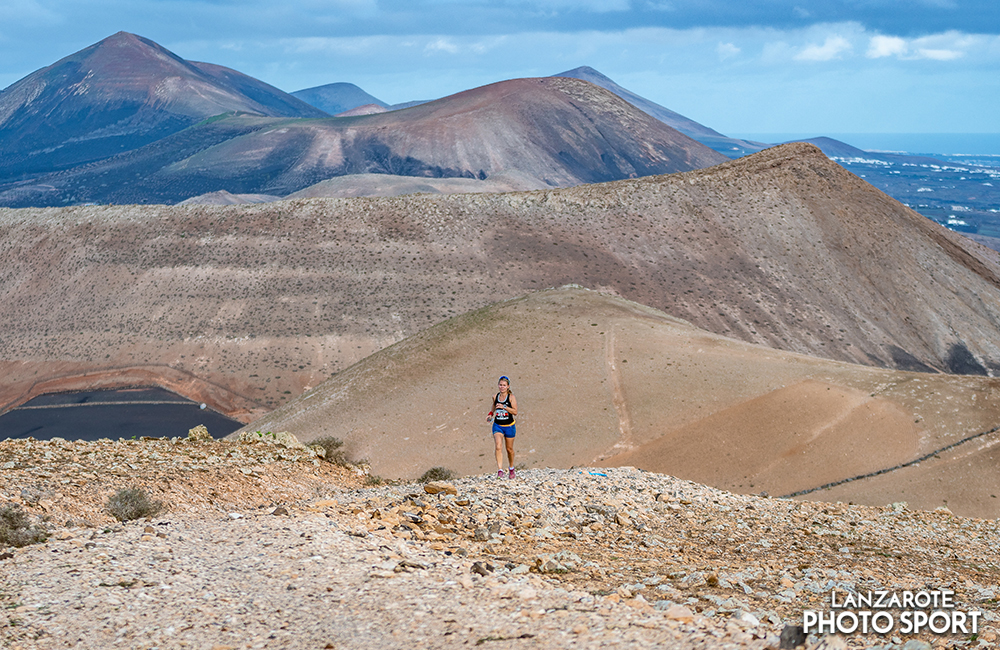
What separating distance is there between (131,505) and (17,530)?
1621 mm

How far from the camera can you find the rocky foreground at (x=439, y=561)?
7785mm

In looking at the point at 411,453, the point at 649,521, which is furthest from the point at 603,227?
the point at 649,521

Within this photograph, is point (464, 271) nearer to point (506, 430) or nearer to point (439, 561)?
point (506, 430)

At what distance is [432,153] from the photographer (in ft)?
576

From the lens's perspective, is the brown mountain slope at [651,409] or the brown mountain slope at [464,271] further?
the brown mountain slope at [464,271]

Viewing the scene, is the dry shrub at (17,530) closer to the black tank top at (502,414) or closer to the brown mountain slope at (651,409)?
the black tank top at (502,414)

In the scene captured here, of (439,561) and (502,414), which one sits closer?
(439,561)

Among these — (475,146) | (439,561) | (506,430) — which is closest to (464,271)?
(506,430)

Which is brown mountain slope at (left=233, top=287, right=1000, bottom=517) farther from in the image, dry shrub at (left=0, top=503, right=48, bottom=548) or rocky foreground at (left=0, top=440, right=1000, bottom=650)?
dry shrub at (left=0, top=503, right=48, bottom=548)

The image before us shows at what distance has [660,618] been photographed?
25.7 ft

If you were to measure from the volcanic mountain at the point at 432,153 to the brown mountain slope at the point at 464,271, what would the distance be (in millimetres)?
94344

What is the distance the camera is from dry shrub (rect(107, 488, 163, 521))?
11500 mm

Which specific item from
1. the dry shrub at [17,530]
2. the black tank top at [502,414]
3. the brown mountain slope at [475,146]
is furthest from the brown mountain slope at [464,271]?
the brown mountain slope at [475,146]

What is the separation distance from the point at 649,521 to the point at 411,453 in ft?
54.2
